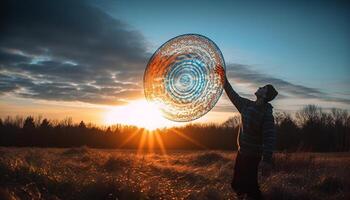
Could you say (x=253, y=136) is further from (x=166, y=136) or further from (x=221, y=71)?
(x=166, y=136)

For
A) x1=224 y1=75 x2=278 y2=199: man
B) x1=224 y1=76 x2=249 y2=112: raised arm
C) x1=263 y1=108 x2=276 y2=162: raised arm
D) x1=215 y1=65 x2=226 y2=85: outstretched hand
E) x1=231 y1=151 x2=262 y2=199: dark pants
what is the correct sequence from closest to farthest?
x1=263 y1=108 x2=276 y2=162: raised arm → x1=224 y1=75 x2=278 y2=199: man → x1=231 y1=151 x2=262 y2=199: dark pants → x1=224 y1=76 x2=249 y2=112: raised arm → x1=215 y1=65 x2=226 y2=85: outstretched hand

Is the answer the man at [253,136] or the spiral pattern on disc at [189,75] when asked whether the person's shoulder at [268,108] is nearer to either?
the man at [253,136]

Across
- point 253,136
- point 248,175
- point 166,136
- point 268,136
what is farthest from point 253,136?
point 166,136

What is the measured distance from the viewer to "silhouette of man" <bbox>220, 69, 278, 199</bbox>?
8219mm

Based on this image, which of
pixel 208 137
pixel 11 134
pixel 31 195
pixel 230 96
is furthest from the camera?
pixel 208 137

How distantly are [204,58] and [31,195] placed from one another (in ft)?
13.5

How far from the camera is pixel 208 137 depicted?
8125 cm

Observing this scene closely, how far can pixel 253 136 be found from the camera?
27.4 ft

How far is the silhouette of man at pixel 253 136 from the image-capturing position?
27.0ft

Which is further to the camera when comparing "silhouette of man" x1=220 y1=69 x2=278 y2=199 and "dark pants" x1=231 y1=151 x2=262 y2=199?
"dark pants" x1=231 y1=151 x2=262 y2=199

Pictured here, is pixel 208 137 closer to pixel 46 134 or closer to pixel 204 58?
pixel 46 134

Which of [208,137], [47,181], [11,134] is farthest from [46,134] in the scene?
[47,181]

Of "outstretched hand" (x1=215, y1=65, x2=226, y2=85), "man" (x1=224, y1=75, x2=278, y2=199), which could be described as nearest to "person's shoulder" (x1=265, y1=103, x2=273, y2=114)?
"man" (x1=224, y1=75, x2=278, y2=199)

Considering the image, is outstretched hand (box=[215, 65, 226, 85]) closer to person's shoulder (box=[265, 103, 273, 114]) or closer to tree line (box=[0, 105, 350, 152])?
person's shoulder (box=[265, 103, 273, 114])
